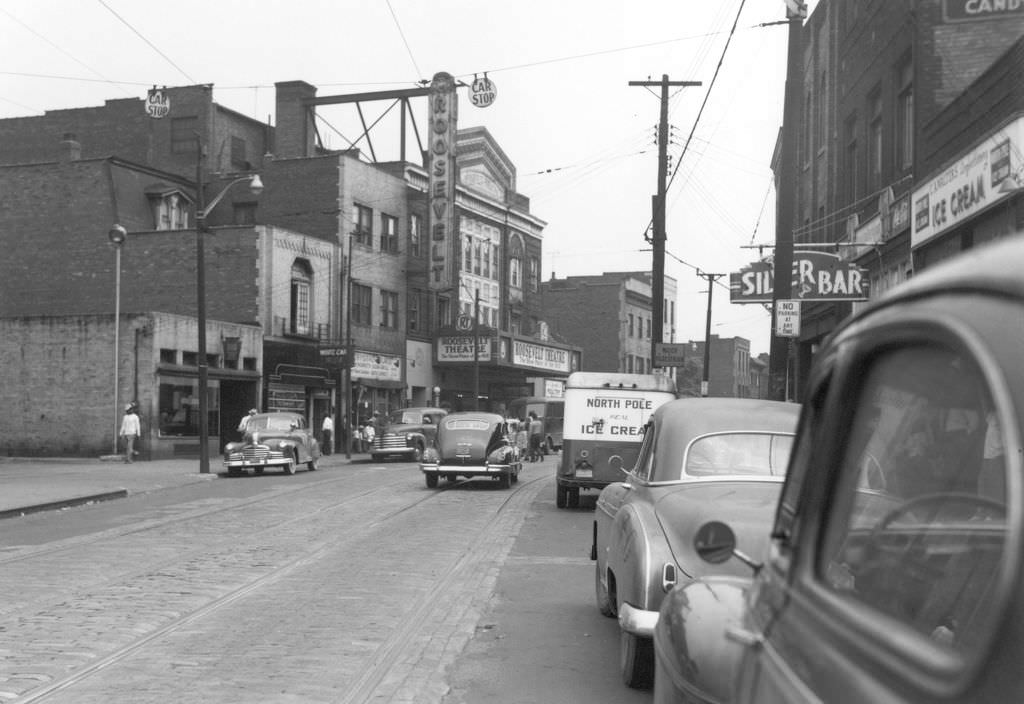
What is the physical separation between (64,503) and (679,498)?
15.5 meters

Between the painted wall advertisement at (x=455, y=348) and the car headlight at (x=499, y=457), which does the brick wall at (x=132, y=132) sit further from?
the car headlight at (x=499, y=457)

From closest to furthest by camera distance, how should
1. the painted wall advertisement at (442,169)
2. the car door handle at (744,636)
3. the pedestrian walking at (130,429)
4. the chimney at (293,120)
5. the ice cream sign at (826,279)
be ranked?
the car door handle at (744,636), the ice cream sign at (826,279), the pedestrian walking at (130,429), the painted wall advertisement at (442,169), the chimney at (293,120)

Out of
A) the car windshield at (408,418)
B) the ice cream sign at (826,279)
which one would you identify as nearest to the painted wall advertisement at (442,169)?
the car windshield at (408,418)

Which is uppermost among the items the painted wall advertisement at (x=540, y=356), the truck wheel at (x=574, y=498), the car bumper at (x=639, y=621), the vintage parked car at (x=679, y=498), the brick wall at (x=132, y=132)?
the brick wall at (x=132, y=132)

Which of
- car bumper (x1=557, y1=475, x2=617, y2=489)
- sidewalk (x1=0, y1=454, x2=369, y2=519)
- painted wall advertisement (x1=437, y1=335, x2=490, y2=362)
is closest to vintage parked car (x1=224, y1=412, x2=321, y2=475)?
sidewalk (x1=0, y1=454, x2=369, y2=519)

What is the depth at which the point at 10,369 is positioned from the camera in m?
36.3

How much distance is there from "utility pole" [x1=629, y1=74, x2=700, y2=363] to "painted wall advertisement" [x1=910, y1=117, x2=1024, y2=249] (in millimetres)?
10730

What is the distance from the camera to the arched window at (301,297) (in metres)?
44.1

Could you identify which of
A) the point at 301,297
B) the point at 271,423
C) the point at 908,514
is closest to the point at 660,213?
the point at 271,423

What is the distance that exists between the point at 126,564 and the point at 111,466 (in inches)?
845

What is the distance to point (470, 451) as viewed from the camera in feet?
79.4

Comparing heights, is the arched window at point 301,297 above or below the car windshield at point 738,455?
above

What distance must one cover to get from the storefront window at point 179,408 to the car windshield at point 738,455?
29.8 meters

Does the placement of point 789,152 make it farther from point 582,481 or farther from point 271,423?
point 271,423
